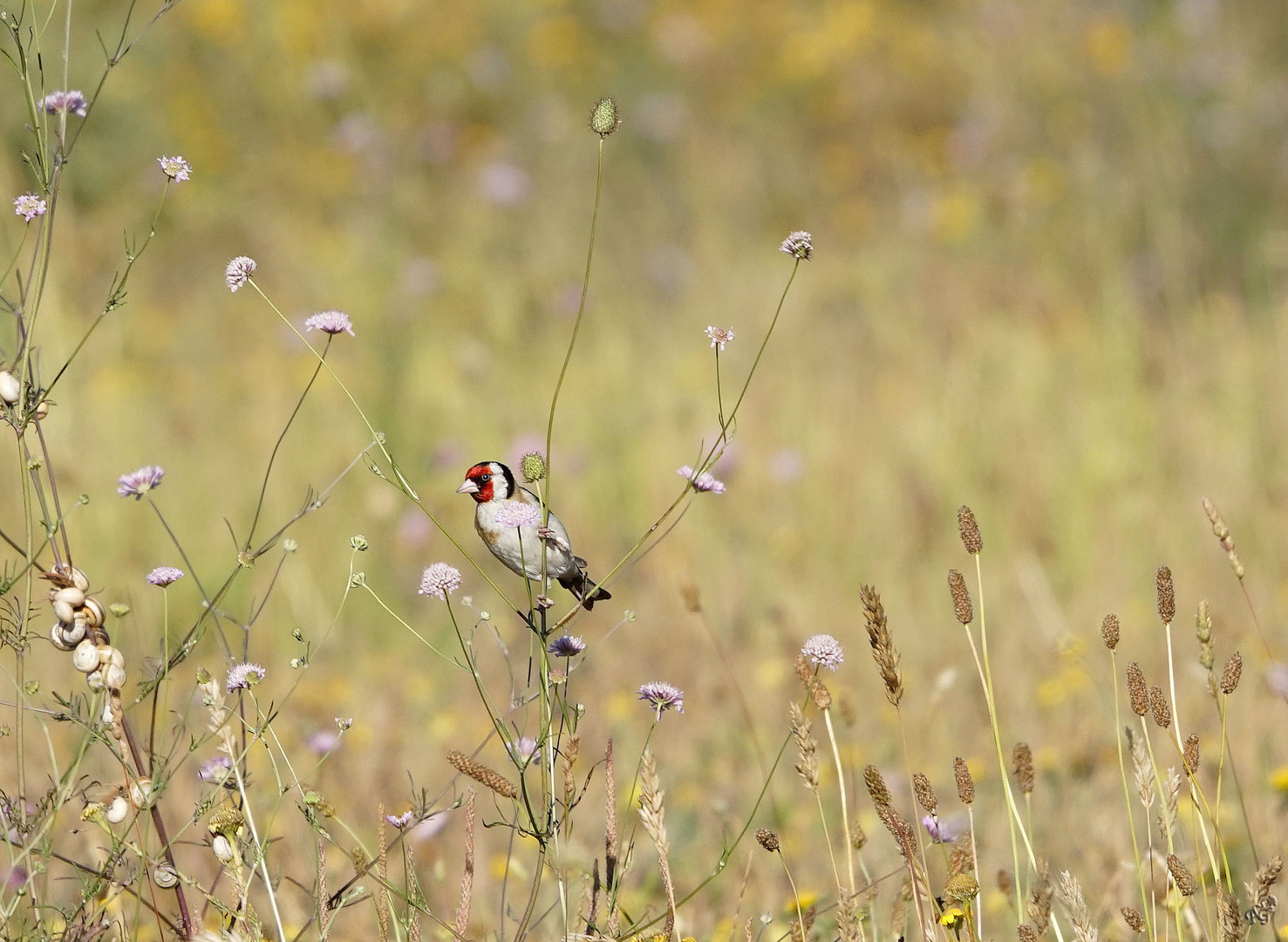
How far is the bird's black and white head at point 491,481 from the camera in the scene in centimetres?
196

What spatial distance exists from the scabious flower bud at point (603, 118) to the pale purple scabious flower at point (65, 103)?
2.02 feet

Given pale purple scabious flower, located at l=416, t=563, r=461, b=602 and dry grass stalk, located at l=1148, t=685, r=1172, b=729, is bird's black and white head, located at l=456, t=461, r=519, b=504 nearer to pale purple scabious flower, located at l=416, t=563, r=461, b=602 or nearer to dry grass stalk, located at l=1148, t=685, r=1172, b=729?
pale purple scabious flower, located at l=416, t=563, r=461, b=602

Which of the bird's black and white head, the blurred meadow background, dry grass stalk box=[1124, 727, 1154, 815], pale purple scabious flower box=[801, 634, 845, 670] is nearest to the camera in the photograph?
dry grass stalk box=[1124, 727, 1154, 815]

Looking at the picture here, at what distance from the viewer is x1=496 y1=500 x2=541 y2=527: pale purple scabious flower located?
1.72 m

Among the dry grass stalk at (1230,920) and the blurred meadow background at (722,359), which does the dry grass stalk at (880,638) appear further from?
the blurred meadow background at (722,359)

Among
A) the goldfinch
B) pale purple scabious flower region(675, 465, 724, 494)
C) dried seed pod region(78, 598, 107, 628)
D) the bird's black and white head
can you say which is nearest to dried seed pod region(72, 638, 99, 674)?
dried seed pod region(78, 598, 107, 628)

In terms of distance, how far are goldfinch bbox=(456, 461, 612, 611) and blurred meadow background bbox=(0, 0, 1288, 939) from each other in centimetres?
34

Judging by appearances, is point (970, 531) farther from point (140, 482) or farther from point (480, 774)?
point (140, 482)

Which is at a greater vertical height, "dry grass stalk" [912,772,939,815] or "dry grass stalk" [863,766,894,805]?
"dry grass stalk" [912,772,939,815]

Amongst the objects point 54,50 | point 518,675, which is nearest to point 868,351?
point 518,675

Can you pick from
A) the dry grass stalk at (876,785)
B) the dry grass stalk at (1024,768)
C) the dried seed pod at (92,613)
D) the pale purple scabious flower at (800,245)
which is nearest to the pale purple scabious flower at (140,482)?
the dried seed pod at (92,613)

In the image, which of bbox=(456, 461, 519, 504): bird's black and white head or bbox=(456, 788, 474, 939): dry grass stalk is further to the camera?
bbox=(456, 461, 519, 504): bird's black and white head

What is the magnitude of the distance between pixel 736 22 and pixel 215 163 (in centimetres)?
383

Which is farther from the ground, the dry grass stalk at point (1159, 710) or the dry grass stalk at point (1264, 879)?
the dry grass stalk at point (1159, 710)
